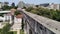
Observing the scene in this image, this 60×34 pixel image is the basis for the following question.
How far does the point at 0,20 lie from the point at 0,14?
11.6 metres

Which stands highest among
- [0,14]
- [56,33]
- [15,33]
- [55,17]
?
[56,33]

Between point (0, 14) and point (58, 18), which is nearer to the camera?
point (58, 18)

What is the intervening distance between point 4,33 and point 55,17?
35.2 feet

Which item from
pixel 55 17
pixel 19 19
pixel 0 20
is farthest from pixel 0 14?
pixel 55 17

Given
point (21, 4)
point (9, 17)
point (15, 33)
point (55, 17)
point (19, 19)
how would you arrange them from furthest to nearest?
point (21, 4) < point (9, 17) < point (19, 19) < point (15, 33) < point (55, 17)

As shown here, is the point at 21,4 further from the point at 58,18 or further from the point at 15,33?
the point at 58,18

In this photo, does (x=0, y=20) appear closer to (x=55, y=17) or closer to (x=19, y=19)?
(x=19, y=19)

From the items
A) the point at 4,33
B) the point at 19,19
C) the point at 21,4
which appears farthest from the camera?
the point at 21,4

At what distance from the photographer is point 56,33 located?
3383mm

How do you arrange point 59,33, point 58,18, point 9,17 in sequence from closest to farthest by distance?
point 59,33 → point 58,18 → point 9,17

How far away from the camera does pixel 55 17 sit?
6.86 meters

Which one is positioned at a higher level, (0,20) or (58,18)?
(58,18)

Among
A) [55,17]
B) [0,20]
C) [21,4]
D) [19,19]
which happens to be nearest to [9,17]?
[0,20]

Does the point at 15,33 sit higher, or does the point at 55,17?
the point at 55,17
